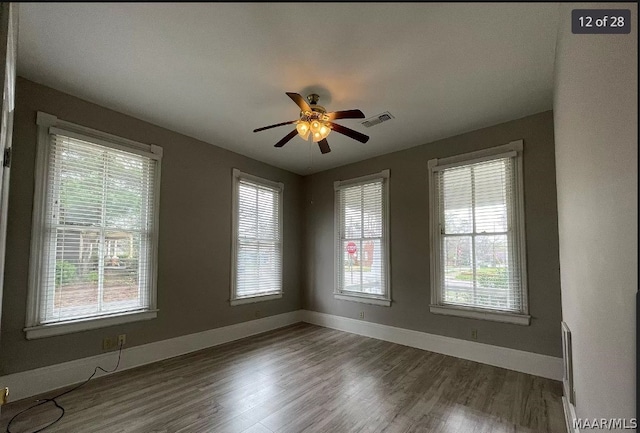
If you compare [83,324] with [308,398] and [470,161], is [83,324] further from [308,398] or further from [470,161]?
[470,161]

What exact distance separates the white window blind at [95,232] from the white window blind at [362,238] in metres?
2.90

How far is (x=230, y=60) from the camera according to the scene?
2344 millimetres

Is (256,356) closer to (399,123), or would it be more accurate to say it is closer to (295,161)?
(295,161)

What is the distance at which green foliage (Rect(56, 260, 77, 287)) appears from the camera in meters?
2.75

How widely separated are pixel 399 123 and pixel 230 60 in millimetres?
2059

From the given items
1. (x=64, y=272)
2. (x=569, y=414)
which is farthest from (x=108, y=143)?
(x=569, y=414)

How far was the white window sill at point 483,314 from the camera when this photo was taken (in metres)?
3.18

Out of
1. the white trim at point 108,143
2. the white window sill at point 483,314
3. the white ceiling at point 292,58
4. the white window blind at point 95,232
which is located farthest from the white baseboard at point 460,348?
the white trim at point 108,143

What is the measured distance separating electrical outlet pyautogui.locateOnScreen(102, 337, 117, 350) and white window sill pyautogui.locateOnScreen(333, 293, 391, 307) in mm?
3140

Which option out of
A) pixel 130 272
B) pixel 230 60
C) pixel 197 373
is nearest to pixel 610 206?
pixel 230 60

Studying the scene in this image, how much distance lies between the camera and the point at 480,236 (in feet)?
11.6

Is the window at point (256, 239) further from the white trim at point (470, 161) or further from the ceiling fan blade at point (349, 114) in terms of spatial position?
the white trim at point (470, 161)

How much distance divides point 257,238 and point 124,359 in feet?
7.58

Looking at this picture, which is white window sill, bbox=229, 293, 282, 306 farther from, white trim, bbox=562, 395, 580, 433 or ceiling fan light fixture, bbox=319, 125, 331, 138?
white trim, bbox=562, 395, 580, 433
